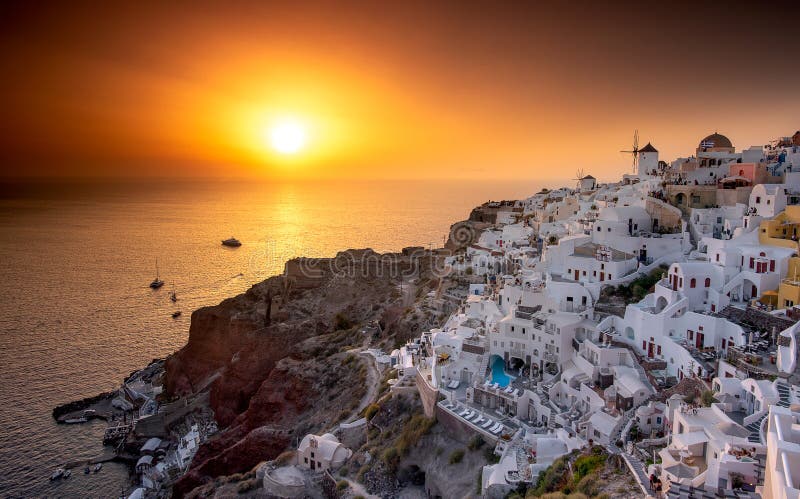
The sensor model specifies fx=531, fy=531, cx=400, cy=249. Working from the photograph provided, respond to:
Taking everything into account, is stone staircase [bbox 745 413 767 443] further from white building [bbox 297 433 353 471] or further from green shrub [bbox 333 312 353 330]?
green shrub [bbox 333 312 353 330]

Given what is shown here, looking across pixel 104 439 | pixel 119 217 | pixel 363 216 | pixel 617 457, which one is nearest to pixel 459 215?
pixel 363 216

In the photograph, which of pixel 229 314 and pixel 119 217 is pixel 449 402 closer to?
pixel 229 314

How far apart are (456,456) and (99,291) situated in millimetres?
69210

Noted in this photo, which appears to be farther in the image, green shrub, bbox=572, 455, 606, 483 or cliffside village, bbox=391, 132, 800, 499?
green shrub, bbox=572, 455, 606, 483

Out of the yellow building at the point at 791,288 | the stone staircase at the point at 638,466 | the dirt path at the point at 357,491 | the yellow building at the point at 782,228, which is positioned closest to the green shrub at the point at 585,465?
the stone staircase at the point at 638,466

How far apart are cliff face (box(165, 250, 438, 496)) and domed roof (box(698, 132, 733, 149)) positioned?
1091 inches

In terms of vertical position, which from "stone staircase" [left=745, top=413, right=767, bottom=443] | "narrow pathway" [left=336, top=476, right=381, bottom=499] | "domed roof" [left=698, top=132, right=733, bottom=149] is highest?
"domed roof" [left=698, top=132, right=733, bottom=149]

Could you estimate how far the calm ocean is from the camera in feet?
126

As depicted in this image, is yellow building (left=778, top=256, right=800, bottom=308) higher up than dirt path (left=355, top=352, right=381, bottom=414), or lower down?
higher up

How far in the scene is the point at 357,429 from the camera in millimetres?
28969

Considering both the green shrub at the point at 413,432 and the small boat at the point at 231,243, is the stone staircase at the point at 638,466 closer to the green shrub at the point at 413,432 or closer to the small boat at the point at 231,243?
the green shrub at the point at 413,432

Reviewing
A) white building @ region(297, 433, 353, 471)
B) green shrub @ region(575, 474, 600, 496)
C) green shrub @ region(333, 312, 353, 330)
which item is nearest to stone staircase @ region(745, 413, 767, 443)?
green shrub @ region(575, 474, 600, 496)

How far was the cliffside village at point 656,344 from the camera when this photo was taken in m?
16.6

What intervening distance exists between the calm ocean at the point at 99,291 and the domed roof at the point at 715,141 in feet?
155
